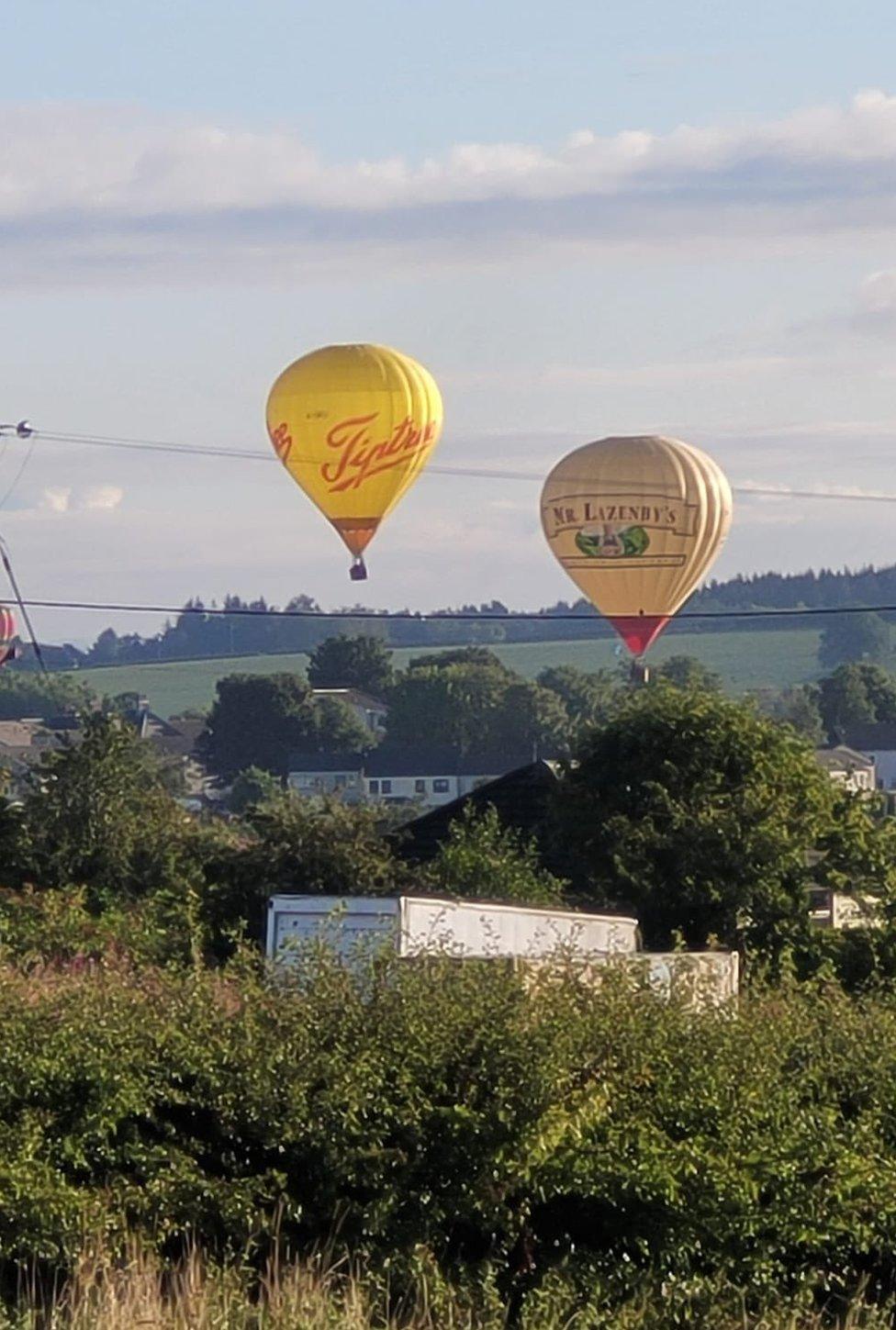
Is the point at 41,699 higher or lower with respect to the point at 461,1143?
lower

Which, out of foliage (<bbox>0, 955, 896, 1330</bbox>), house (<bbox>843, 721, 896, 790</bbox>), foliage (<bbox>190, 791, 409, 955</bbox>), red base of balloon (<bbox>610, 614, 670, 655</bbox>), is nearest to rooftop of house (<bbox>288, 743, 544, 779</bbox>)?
house (<bbox>843, 721, 896, 790</bbox>)

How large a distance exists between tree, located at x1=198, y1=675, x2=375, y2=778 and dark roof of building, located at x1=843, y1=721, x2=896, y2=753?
30851 millimetres

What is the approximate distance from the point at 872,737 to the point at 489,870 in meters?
124

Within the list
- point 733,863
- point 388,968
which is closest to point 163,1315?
point 388,968

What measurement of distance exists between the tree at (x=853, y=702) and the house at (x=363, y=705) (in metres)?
29.3

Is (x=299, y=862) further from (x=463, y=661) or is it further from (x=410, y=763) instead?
(x=463, y=661)

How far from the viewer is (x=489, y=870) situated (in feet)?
114

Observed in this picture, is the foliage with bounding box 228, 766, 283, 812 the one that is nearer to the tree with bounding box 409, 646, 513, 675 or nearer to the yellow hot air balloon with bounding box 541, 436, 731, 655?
the tree with bounding box 409, 646, 513, 675

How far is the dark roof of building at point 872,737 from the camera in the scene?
5994 inches

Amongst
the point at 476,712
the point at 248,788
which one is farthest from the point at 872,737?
the point at 248,788

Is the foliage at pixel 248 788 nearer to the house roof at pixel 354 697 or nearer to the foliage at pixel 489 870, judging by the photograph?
the house roof at pixel 354 697

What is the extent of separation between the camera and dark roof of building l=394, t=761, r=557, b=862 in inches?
1608

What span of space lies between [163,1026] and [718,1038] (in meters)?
2.81

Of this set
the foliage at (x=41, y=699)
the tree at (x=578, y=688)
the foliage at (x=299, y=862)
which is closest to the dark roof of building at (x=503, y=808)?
the foliage at (x=299, y=862)
